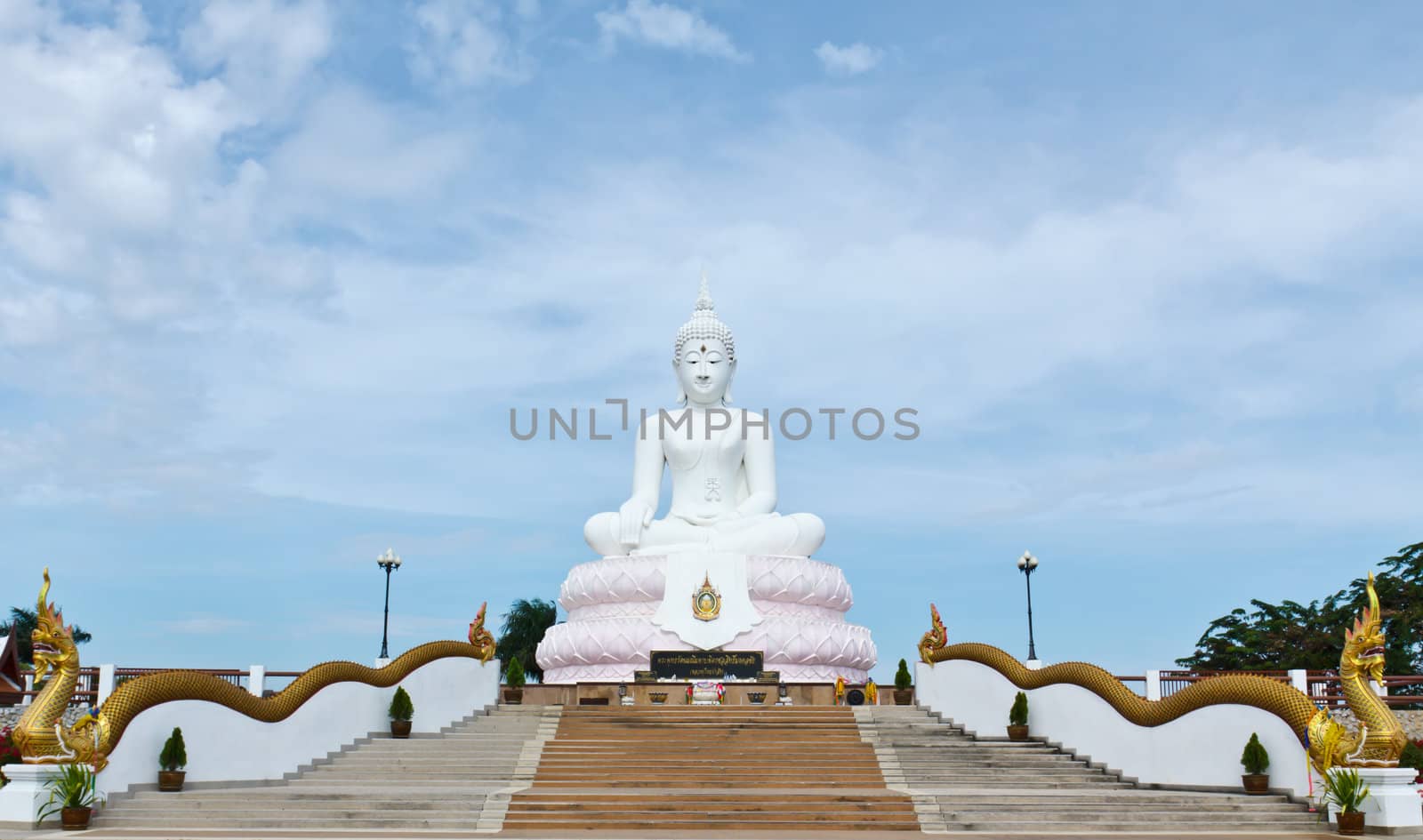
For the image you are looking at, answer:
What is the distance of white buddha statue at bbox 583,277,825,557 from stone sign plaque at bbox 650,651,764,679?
301cm

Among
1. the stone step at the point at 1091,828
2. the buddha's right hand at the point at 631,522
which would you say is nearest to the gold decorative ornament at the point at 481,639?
the buddha's right hand at the point at 631,522

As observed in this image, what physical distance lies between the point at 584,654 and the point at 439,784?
8.74m

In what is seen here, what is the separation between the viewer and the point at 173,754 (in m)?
14.3

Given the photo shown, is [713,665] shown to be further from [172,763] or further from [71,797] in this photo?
[71,797]

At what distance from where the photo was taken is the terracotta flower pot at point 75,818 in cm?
1266

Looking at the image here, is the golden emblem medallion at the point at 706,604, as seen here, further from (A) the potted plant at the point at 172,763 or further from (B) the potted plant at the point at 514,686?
(A) the potted plant at the point at 172,763

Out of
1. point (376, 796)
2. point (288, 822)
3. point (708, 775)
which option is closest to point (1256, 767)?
point (708, 775)

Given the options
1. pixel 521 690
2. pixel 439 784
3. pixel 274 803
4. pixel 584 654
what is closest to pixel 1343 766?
pixel 439 784

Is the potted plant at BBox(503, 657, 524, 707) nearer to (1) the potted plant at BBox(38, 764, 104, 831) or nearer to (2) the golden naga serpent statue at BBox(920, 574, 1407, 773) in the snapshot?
(1) the potted plant at BBox(38, 764, 104, 831)

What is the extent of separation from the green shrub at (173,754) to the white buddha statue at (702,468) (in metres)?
10.8

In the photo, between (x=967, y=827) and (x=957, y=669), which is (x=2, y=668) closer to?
(x=957, y=669)

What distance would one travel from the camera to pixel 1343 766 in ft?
41.6

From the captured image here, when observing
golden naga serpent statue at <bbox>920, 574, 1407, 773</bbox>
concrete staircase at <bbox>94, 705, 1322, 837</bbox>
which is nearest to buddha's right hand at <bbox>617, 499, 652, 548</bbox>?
concrete staircase at <bbox>94, 705, 1322, 837</bbox>

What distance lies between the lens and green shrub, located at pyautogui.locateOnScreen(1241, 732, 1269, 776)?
45.2 feet
